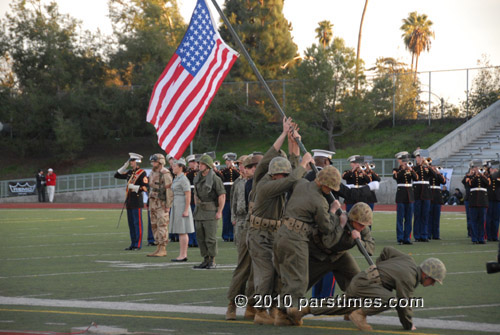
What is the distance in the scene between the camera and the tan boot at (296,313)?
8547 millimetres

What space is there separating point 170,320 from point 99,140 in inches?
2237

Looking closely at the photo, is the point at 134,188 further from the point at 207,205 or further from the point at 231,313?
the point at 231,313

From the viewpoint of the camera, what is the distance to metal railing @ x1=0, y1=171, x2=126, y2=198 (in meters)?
50.4

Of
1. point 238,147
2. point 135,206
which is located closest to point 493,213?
point 135,206

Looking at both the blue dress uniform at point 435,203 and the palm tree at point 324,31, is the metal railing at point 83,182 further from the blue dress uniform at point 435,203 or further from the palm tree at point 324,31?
the palm tree at point 324,31

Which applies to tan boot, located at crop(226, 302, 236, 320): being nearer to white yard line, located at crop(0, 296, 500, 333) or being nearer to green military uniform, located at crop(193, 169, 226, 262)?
white yard line, located at crop(0, 296, 500, 333)

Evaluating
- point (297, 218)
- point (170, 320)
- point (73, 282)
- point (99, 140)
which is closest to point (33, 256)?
point (73, 282)

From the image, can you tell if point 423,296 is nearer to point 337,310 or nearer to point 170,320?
point 337,310

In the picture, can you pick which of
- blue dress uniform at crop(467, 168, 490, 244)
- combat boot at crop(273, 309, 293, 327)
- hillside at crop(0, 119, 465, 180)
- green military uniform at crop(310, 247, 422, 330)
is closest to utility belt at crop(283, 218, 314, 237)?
green military uniform at crop(310, 247, 422, 330)

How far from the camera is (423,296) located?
10766 millimetres

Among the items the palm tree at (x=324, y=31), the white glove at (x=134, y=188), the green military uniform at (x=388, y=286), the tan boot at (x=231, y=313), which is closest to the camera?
the green military uniform at (x=388, y=286)

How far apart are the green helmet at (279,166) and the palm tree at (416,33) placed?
9239cm

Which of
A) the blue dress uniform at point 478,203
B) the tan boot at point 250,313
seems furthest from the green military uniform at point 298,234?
the blue dress uniform at point 478,203

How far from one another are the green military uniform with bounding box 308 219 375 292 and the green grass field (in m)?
0.52
